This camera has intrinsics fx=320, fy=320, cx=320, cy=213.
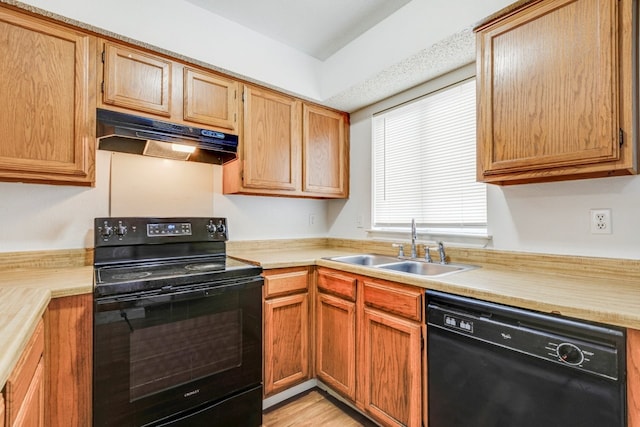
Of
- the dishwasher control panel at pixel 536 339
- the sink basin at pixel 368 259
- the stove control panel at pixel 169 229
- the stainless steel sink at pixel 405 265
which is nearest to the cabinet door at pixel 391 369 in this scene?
the dishwasher control panel at pixel 536 339

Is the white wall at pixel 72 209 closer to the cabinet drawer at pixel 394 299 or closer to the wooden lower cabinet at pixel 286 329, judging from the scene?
the wooden lower cabinet at pixel 286 329

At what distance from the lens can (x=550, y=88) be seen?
1398 millimetres

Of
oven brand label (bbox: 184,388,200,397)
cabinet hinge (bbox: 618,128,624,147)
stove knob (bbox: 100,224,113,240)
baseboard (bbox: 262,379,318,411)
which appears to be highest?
cabinet hinge (bbox: 618,128,624,147)

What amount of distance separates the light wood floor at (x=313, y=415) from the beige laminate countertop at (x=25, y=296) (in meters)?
1.29

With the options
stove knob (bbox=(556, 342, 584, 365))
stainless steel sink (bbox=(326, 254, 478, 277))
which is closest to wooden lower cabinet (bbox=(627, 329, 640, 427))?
stove knob (bbox=(556, 342, 584, 365))

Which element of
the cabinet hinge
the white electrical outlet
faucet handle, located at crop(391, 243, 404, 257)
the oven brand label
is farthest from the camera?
faucet handle, located at crop(391, 243, 404, 257)

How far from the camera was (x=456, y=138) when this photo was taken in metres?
2.12

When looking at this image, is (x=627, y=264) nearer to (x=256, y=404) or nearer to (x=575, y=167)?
(x=575, y=167)

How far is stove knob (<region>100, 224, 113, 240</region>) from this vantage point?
1.84 meters

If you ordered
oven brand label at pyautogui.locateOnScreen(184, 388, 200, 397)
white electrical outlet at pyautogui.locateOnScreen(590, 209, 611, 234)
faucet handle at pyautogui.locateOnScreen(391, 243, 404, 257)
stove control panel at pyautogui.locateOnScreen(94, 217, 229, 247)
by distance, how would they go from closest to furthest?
1. white electrical outlet at pyautogui.locateOnScreen(590, 209, 611, 234)
2. oven brand label at pyautogui.locateOnScreen(184, 388, 200, 397)
3. stove control panel at pyautogui.locateOnScreen(94, 217, 229, 247)
4. faucet handle at pyautogui.locateOnScreen(391, 243, 404, 257)

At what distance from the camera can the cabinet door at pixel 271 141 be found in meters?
2.28

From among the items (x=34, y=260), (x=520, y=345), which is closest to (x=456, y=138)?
(x=520, y=345)

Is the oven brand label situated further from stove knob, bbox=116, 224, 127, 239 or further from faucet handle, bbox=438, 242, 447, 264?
faucet handle, bbox=438, 242, 447, 264

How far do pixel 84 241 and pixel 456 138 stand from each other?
2.43m
